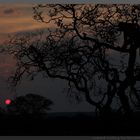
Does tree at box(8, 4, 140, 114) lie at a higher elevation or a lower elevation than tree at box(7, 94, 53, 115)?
higher

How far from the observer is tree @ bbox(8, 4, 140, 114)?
6590mm

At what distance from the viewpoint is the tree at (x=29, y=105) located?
625 cm

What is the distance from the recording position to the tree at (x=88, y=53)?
21.6ft

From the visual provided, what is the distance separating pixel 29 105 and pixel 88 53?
1.10 metres

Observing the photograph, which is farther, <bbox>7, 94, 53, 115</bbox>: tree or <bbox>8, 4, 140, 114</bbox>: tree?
<bbox>8, 4, 140, 114</bbox>: tree

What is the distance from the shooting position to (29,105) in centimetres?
636

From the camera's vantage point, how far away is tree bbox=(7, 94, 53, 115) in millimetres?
6250

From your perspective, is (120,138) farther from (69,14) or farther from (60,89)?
(69,14)

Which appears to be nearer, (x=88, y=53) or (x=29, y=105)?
(x=29, y=105)

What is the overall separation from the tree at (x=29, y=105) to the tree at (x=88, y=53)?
0.31 m

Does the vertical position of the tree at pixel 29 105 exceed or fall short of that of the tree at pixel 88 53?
it falls short

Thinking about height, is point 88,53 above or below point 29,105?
above

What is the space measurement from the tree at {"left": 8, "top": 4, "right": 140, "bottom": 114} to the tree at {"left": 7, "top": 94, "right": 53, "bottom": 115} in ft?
1.01

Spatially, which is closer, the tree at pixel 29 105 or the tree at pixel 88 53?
the tree at pixel 29 105
